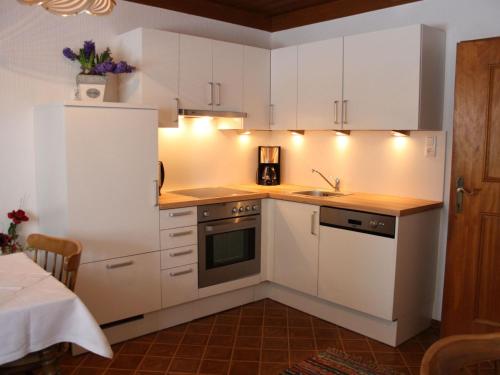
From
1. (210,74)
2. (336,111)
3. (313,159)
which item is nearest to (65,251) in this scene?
(210,74)

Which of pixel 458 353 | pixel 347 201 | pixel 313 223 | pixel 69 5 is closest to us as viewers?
pixel 458 353

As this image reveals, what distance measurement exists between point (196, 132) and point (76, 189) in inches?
53.3

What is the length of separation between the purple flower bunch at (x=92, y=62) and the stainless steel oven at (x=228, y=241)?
111cm

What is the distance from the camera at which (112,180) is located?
3008mm

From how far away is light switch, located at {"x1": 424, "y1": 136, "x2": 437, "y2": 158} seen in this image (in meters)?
3.38

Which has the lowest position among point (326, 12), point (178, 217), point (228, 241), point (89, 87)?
point (228, 241)

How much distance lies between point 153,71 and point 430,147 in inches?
80.3

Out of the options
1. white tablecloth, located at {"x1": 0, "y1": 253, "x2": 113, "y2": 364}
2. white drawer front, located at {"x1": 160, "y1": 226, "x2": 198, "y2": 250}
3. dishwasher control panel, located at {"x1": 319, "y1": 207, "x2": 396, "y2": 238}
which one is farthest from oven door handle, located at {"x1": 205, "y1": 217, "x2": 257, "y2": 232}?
white tablecloth, located at {"x1": 0, "y1": 253, "x2": 113, "y2": 364}

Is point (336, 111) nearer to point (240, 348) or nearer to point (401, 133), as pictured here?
point (401, 133)

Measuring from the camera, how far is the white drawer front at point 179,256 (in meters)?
3.32

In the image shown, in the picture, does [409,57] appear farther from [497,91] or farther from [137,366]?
[137,366]

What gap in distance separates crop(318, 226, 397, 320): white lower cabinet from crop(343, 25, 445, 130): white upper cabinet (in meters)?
0.81

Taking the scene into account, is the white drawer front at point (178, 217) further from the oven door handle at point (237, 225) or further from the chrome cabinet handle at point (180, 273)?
the chrome cabinet handle at point (180, 273)

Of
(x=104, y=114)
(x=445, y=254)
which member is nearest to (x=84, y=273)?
(x=104, y=114)
